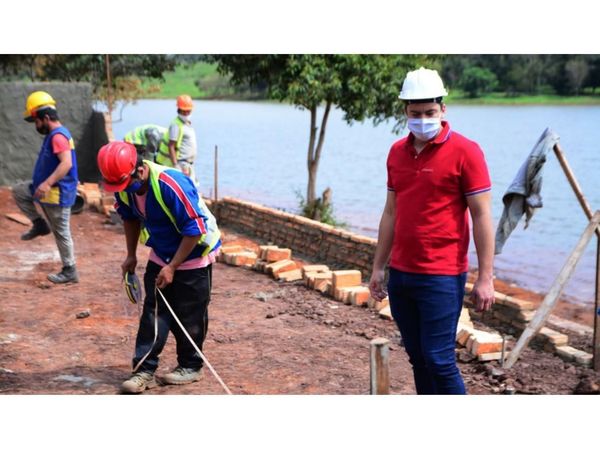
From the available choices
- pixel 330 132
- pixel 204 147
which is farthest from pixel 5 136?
pixel 330 132

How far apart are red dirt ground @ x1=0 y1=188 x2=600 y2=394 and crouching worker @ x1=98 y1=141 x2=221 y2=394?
205 mm

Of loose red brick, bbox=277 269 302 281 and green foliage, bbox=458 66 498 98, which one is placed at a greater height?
green foliage, bbox=458 66 498 98

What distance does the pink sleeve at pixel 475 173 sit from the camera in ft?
11.4

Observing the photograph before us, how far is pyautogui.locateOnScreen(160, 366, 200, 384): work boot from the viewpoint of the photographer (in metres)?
4.84

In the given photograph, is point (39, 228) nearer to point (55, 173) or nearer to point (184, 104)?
point (55, 173)

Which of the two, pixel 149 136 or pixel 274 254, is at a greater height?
pixel 149 136

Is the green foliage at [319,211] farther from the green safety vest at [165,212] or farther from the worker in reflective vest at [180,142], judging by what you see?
the green safety vest at [165,212]

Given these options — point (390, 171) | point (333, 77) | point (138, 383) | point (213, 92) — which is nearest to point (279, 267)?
point (138, 383)

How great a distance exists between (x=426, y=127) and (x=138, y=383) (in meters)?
2.38

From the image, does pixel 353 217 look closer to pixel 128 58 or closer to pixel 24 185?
pixel 128 58

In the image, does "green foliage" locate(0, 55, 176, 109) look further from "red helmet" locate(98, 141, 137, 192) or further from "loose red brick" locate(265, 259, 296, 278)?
"red helmet" locate(98, 141, 137, 192)

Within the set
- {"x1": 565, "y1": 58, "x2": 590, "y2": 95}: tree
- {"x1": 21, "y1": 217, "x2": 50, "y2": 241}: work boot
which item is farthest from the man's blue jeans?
Answer: {"x1": 565, "y1": 58, "x2": 590, "y2": 95}: tree

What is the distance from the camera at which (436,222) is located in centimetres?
361

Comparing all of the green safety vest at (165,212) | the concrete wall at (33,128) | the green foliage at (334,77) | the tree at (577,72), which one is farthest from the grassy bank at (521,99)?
the green safety vest at (165,212)
